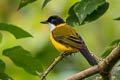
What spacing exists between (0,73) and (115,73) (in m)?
0.76

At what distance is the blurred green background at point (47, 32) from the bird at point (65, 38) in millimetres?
150

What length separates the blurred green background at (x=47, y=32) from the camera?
4.55 metres

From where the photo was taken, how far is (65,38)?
4.15 m

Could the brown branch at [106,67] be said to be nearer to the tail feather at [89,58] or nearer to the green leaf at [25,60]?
the tail feather at [89,58]

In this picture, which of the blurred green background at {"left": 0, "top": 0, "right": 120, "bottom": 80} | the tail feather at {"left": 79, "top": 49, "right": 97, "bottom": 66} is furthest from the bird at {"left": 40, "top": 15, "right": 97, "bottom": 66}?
the blurred green background at {"left": 0, "top": 0, "right": 120, "bottom": 80}

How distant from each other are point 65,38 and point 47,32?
3.69ft

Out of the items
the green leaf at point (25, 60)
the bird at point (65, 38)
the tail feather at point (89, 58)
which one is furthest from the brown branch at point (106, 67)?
the bird at point (65, 38)

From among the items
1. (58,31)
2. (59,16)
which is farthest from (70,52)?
(59,16)

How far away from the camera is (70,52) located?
385 centimetres

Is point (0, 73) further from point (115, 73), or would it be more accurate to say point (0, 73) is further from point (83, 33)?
point (83, 33)

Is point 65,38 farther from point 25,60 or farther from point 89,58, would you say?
point 25,60

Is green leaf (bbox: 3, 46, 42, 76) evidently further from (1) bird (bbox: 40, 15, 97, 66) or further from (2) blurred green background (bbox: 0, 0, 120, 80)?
(2) blurred green background (bbox: 0, 0, 120, 80)

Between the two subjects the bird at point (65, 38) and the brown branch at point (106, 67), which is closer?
the brown branch at point (106, 67)

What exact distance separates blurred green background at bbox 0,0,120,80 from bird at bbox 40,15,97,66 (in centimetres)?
15
